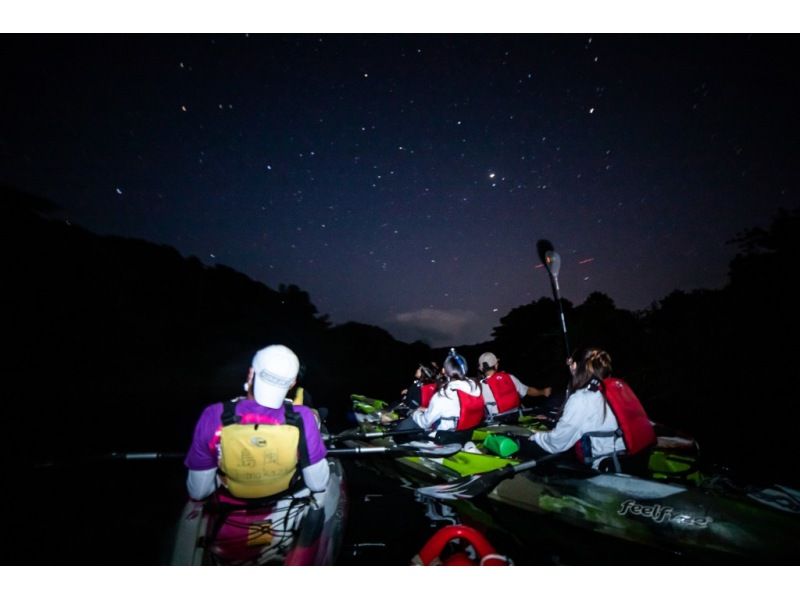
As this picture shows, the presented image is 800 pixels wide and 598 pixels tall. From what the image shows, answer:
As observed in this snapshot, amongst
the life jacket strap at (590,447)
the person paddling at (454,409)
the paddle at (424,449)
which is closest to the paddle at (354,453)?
the paddle at (424,449)

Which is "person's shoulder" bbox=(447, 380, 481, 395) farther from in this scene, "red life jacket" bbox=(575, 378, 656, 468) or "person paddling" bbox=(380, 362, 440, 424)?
"person paddling" bbox=(380, 362, 440, 424)

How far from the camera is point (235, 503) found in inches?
127

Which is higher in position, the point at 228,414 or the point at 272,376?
Result: the point at 272,376

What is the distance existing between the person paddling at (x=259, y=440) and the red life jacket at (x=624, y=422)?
11.2ft

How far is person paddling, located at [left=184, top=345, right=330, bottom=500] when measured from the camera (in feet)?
9.61

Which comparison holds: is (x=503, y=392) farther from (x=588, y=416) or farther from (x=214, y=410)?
(x=214, y=410)

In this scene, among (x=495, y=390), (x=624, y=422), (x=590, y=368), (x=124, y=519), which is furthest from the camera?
(x=495, y=390)

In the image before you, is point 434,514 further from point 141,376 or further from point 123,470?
point 141,376

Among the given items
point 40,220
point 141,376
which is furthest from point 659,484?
point 40,220

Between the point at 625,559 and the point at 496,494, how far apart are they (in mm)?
1578

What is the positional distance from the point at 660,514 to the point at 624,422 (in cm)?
99

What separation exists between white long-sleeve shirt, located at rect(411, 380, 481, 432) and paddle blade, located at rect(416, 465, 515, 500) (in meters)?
1.80

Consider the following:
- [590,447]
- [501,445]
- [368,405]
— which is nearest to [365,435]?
[501,445]

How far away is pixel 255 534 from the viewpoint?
3.11 m
